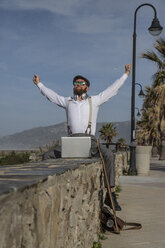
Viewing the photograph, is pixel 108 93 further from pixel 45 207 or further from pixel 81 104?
pixel 45 207

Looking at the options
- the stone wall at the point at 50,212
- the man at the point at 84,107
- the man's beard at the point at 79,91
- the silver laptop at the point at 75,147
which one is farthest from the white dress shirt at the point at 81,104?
the stone wall at the point at 50,212

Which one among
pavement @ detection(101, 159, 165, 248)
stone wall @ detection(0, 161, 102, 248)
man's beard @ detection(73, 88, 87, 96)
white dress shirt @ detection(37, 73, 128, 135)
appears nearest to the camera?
stone wall @ detection(0, 161, 102, 248)

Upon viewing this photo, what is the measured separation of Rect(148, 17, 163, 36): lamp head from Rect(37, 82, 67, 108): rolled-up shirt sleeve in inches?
432

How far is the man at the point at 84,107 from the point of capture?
562 cm

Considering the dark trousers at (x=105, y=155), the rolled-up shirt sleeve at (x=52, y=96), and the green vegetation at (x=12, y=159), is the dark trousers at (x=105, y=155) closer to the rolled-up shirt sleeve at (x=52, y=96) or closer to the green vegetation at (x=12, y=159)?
the rolled-up shirt sleeve at (x=52, y=96)

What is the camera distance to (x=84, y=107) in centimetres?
581

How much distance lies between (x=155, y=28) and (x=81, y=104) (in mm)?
11210

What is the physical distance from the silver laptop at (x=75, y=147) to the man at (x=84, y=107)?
23cm

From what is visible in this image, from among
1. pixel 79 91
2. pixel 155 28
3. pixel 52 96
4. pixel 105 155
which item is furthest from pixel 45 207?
pixel 155 28

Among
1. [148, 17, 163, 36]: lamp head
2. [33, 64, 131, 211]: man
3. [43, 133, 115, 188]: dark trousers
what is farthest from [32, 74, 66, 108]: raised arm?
[148, 17, 163, 36]: lamp head

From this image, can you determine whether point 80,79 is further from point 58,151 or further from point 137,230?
point 137,230

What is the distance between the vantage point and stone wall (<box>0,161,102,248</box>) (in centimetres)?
168

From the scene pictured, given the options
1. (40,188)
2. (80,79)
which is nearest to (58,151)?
(80,79)

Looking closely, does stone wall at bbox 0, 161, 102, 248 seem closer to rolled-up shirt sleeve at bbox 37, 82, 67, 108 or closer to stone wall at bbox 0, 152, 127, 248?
stone wall at bbox 0, 152, 127, 248
